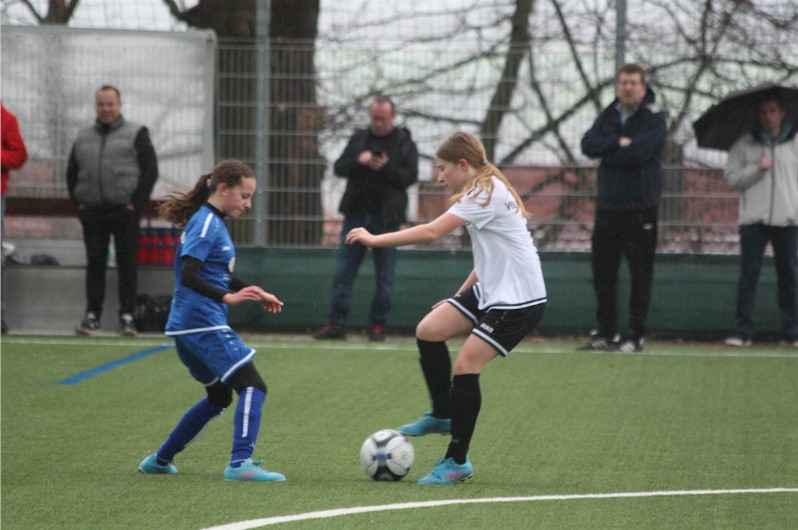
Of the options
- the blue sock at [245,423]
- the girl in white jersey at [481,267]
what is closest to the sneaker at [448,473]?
the girl in white jersey at [481,267]

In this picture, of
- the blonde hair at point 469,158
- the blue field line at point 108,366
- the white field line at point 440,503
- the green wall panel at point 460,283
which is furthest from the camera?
the green wall panel at point 460,283

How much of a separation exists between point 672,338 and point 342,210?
10.7 ft

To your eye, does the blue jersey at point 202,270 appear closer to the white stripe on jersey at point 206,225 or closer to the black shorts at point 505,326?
the white stripe on jersey at point 206,225

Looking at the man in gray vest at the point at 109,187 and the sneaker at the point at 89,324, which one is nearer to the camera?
the man in gray vest at the point at 109,187

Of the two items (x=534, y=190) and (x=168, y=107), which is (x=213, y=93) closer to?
(x=168, y=107)

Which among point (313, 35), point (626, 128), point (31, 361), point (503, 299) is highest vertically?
point (313, 35)

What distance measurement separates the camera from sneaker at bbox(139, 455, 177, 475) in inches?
242

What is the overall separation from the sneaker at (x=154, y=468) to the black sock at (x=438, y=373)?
133cm

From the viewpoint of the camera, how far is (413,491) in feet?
18.8

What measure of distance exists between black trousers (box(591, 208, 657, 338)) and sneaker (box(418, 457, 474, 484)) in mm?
5245

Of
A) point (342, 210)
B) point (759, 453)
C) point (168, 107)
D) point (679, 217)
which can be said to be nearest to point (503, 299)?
point (759, 453)

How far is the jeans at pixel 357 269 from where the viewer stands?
456 inches

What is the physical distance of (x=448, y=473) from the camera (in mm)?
5895

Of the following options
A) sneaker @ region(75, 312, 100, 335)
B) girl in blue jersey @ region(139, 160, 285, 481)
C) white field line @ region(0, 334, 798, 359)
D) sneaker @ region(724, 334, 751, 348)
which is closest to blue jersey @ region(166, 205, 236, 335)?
girl in blue jersey @ region(139, 160, 285, 481)
